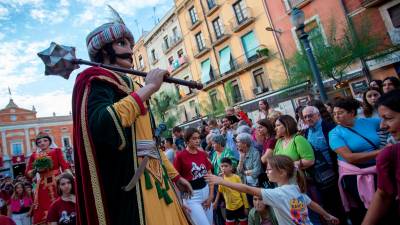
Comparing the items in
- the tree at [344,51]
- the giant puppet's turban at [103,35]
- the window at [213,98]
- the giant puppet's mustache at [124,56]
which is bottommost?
the giant puppet's mustache at [124,56]

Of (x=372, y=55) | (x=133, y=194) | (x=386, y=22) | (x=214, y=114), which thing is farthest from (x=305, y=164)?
(x=214, y=114)

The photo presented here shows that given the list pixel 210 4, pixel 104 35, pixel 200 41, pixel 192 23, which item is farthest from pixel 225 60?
pixel 104 35

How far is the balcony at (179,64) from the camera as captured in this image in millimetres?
28078

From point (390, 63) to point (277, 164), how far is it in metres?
14.7

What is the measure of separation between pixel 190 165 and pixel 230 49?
20.3 m

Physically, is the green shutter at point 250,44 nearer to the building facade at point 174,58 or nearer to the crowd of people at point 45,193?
the building facade at point 174,58

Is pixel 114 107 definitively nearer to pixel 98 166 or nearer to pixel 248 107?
pixel 98 166

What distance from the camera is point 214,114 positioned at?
943 inches

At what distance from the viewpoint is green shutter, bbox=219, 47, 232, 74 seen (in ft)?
78.3

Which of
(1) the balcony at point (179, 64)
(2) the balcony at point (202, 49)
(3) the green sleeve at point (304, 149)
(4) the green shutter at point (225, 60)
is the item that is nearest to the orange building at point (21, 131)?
(1) the balcony at point (179, 64)

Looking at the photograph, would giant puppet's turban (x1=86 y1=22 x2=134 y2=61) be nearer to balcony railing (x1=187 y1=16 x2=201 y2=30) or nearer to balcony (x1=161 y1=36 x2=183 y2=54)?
balcony railing (x1=187 y1=16 x2=201 y2=30)

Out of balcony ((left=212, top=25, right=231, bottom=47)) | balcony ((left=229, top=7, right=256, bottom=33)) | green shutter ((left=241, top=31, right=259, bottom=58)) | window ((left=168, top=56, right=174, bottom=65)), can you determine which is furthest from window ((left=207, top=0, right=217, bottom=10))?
window ((left=168, top=56, right=174, bottom=65))

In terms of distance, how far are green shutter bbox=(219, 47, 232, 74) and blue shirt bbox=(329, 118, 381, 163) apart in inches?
822

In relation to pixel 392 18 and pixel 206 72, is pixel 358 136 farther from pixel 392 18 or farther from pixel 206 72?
pixel 206 72
